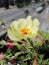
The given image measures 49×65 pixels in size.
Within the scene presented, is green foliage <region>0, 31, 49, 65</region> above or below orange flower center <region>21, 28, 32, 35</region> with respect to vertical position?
below

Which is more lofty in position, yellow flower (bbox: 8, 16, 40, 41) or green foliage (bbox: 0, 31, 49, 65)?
yellow flower (bbox: 8, 16, 40, 41)

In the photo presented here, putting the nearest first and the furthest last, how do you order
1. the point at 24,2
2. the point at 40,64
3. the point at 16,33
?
the point at 16,33, the point at 40,64, the point at 24,2

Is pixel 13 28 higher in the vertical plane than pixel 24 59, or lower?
higher

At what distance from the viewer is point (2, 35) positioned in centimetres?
78

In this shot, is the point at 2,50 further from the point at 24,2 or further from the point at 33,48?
the point at 24,2

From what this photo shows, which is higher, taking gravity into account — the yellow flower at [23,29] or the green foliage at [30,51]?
the yellow flower at [23,29]

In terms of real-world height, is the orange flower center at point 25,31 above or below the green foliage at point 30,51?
above

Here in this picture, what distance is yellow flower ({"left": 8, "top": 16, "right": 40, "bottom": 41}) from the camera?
2.04ft

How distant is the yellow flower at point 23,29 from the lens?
2.04 feet

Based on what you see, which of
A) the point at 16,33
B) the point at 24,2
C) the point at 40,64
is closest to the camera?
the point at 16,33

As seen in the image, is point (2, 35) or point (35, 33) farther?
point (2, 35)

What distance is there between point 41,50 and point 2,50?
0.13 metres

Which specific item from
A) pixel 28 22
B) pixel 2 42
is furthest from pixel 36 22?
pixel 2 42

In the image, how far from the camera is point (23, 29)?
0.66m
